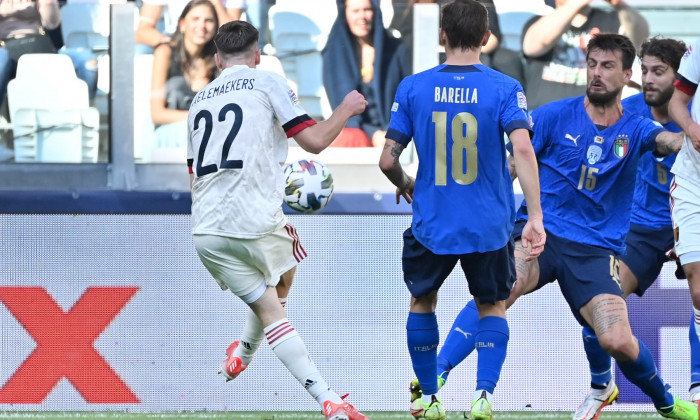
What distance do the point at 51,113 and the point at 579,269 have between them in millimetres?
4891

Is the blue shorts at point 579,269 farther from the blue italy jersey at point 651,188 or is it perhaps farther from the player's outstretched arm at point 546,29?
the player's outstretched arm at point 546,29

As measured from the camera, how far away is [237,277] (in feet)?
17.1

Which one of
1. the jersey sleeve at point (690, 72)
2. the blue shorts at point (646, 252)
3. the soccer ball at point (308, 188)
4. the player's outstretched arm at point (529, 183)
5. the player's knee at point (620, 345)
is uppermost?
the jersey sleeve at point (690, 72)

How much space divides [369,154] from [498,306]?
3808 millimetres

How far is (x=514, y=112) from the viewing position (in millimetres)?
Answer: 4941

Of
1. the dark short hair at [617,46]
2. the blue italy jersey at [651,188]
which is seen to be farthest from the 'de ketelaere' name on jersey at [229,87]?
the blue italy jersey at [651,188]

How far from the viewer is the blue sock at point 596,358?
5891mm

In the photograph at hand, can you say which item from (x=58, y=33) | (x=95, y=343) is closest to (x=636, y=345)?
(x=95, y=343)

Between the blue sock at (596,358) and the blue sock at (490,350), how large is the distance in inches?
33.9

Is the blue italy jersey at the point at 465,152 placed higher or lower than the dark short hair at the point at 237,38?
lower

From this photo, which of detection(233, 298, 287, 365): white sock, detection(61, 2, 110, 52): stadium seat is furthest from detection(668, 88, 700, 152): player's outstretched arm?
detection(61, 2, 110, 52): stadium seat

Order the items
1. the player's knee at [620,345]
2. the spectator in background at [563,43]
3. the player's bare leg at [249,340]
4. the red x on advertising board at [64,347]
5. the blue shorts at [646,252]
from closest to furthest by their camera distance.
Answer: the player's knee at [620,345] < the player's bare leg at [249,340] < the blue shorts at [646,252] < the red x on advertising board at [64,347] < the spectator in background at [563,43]

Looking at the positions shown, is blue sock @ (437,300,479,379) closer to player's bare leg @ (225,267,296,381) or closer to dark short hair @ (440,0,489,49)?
player's bare leg @ (225,267,296,381)

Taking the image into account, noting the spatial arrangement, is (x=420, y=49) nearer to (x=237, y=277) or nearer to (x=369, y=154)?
(x=369, y=154)
